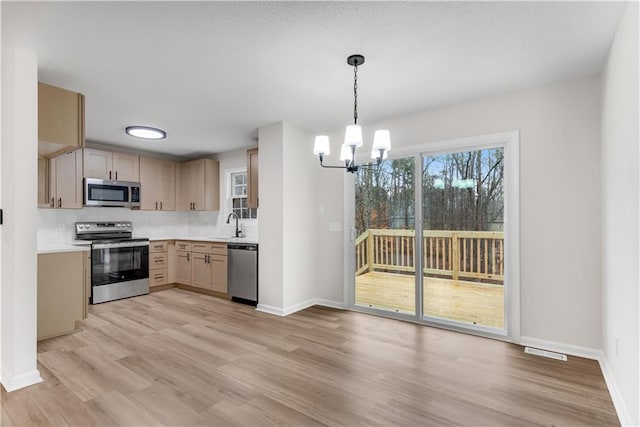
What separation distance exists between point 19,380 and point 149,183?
379 cm

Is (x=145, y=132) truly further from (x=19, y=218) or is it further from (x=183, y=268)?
(x=19, y=218)

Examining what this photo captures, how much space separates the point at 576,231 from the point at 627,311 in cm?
113

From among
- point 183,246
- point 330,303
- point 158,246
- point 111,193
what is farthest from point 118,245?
point 330,303

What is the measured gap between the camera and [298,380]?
2.41 metres

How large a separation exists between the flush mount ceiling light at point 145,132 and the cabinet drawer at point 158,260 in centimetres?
191

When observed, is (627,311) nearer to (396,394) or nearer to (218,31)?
(396,394)

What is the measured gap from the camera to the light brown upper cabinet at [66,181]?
4.48 m

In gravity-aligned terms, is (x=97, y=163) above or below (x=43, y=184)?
above

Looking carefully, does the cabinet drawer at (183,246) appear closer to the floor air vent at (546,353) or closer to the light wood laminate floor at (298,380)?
the light wood laminate floor at (298,380)

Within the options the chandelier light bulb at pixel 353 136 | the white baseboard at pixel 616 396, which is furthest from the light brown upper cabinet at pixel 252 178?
the white baseboard at pixel 616 396

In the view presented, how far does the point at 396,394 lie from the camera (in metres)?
2.21

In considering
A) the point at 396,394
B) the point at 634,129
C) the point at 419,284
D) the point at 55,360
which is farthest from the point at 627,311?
the point at 55,360

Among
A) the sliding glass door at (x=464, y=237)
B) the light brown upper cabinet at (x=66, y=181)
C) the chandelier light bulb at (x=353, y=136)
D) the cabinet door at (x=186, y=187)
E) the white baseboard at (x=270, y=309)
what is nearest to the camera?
the chandelier light bulb at (x=353, y=136)

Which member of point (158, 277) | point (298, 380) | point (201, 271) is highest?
point (201, 271)
